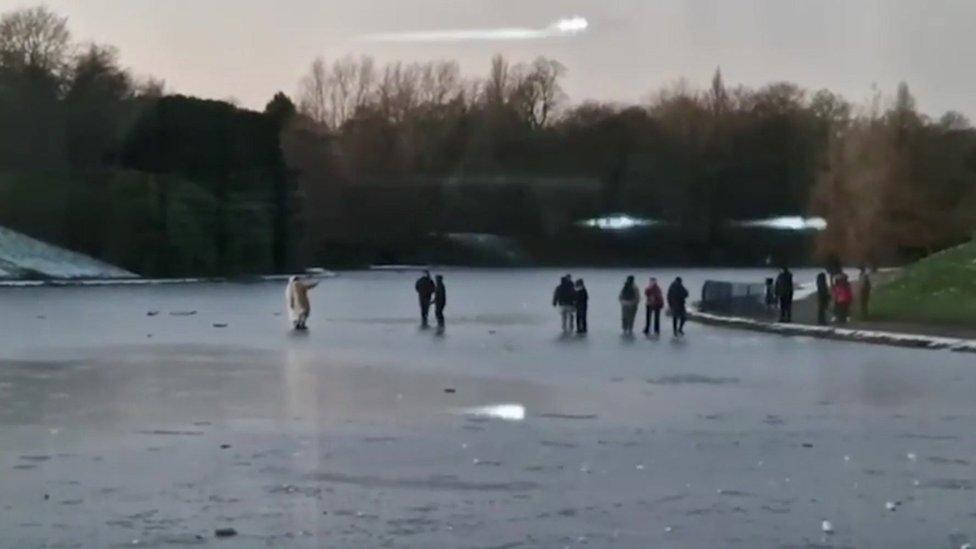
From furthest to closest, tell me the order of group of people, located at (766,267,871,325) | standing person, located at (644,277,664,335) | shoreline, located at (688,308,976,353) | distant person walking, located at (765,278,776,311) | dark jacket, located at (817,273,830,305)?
distant person walking, located at (765,278,776,311), group of people, located at (766,267,871,325), dark jacket, located at (817,273,830,305), standing person, located at (644,277,664,335), shoreline, located at (688,308,976,353)

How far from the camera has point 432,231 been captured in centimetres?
9156

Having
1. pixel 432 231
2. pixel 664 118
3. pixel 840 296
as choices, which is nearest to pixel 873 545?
pixel 840 296

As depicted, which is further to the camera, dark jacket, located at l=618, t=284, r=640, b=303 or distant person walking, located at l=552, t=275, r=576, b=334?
distant person walking, located at l=552, t=275, r=576, b=334

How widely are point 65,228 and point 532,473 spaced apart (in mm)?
82226

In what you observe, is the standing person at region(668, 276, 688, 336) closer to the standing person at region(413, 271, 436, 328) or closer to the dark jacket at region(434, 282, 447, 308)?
the dark jacket at region(434, 282, 447, 308)

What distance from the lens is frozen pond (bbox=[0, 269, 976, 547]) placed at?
1124cm

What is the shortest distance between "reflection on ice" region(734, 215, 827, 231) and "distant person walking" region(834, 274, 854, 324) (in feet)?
103

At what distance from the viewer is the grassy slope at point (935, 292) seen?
1700 inches

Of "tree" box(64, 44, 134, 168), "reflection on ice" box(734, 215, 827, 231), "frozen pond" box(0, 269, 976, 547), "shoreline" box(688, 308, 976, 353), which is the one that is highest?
"tree" box(64, 44, 134, 168)

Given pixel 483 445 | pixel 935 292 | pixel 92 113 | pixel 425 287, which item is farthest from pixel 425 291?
pixel 92 113

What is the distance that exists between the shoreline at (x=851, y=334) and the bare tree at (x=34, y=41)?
62110 millimetres

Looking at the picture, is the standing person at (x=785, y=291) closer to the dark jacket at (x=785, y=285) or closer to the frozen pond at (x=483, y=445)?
the dark jacket at (x=785, y=285)

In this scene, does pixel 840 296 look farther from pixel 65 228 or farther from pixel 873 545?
pixel 65 228

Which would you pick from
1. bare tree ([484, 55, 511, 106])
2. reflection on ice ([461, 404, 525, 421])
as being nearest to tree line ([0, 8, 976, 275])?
bare tree ([484, 55, 511, 106])
